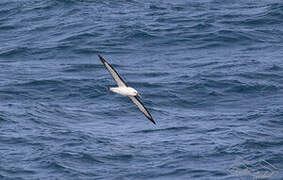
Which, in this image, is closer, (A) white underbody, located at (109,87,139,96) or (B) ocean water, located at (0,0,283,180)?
(A) white underbody, located at (109,87,139,96)

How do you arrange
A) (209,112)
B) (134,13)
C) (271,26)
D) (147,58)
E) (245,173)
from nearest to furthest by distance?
(245,173) → (209,112) → (147,58) → (271,26) → (134,13)

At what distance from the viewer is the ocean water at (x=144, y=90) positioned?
2350cm

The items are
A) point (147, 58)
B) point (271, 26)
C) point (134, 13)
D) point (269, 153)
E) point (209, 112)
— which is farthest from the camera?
point (134, 13)

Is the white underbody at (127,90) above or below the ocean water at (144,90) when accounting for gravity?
above

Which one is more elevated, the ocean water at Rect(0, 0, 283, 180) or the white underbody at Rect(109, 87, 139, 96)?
the white underbody at Rect(109, 87, 139, 96)

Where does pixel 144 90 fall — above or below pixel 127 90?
below

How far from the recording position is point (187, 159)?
23.6 metres

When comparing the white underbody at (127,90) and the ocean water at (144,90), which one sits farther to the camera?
the ocean water at (144,90)

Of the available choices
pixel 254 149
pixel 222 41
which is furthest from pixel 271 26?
pixel 254 149

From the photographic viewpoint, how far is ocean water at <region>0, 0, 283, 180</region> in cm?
2350

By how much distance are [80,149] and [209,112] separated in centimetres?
585

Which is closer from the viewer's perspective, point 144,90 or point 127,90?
point 127,90

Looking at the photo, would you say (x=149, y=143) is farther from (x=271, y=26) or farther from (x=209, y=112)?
(x=271, y=26)

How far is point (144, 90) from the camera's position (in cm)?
3055
